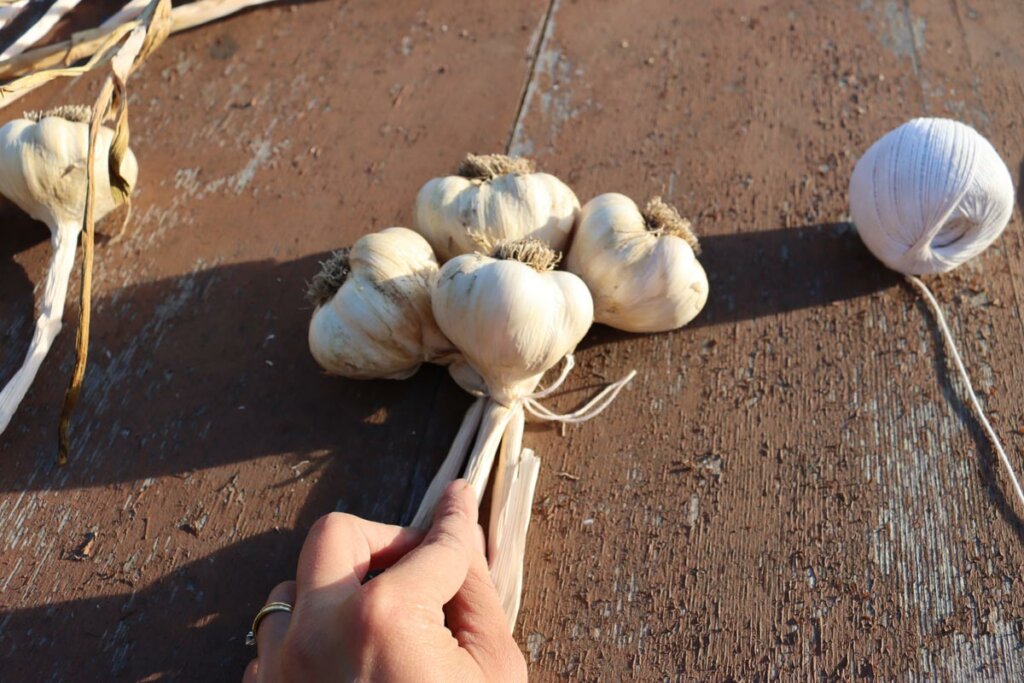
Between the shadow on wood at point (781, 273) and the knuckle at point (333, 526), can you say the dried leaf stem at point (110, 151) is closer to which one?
the knuckle at point (333, 526)

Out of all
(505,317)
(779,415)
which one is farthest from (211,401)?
(779,415)

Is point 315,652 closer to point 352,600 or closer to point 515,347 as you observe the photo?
point 352,600

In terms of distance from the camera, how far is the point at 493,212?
4.99ft

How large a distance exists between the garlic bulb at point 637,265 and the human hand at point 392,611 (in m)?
0.46

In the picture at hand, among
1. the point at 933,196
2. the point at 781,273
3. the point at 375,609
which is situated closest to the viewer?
the point at 375,609

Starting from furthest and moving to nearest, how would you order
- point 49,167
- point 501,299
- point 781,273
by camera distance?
point 781,273, point 49,167, point 501,299

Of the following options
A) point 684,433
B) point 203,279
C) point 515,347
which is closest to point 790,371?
point 684,433

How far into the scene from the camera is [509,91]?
84.2 inches

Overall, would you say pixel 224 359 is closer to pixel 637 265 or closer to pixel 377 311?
pixel 377 311

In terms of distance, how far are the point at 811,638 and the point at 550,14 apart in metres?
1.80

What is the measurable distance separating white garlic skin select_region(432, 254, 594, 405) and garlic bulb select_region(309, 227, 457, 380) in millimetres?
66

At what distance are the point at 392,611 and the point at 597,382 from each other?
0.71 m

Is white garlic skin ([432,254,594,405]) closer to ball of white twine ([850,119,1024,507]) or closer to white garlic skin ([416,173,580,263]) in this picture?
white garlic skin ([416,173,580,263])

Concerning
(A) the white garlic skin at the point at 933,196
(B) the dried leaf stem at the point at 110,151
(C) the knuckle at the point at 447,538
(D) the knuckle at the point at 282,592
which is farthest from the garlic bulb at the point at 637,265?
(B) the dried leaf stem at the point at 110,151
